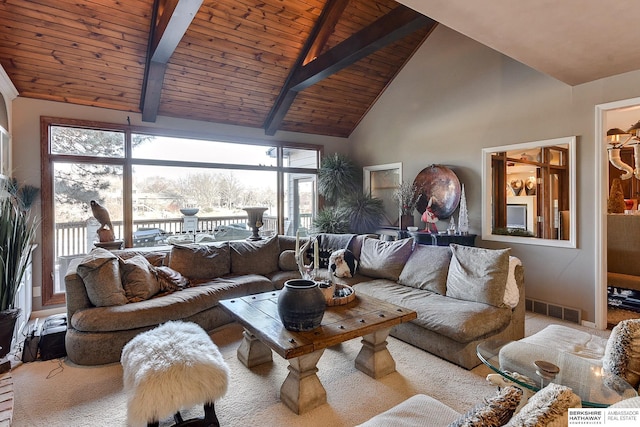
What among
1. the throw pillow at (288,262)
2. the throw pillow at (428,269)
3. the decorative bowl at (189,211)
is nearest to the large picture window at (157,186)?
the decorative bowl at (189,211)

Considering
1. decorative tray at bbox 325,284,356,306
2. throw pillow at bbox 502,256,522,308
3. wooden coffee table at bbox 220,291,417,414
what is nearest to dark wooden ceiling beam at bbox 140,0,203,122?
wooden coffee table at bbox 220,291,417,414

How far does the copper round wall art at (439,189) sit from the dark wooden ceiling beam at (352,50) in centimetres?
205

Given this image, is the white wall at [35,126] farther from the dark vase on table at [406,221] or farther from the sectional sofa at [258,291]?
the dark vase on table at [406,221]

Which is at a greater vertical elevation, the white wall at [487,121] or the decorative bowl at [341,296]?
the white wall at [487,121]

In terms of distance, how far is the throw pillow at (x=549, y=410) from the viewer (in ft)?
2.50

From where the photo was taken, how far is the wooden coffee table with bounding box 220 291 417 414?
2.06 m

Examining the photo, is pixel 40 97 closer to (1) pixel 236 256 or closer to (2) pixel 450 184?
(1) pixel 236 256

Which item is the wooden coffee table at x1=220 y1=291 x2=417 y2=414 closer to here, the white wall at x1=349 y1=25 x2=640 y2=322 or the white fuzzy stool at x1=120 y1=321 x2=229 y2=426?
the white fuzzy stool at x1=120 y1=321 x2=229 y2=426

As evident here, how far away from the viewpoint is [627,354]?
1.35m

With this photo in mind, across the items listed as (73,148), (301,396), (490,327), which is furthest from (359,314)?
(73,148)

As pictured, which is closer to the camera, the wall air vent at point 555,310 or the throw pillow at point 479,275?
the throw pillow at point 479,275

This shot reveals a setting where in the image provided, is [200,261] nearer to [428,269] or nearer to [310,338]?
[310,338]

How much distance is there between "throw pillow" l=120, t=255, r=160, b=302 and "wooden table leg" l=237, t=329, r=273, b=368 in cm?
117

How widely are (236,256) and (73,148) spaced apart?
268 centimetres
